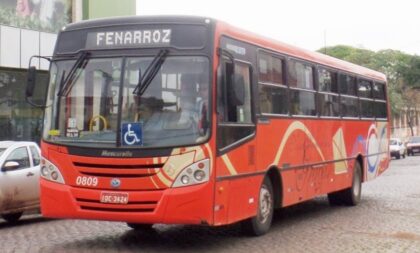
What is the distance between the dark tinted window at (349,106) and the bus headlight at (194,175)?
636cm

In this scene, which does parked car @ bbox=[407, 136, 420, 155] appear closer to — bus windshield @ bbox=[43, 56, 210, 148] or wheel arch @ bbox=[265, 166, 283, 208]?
wheel arch @ bbox=[265, 166, 283, 208]

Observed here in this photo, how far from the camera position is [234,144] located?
9.20 meters

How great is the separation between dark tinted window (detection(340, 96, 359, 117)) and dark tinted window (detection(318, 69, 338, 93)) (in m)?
0.49

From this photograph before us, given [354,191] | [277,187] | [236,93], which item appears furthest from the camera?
[354,191]

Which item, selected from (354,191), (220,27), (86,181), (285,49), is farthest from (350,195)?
(86,181)

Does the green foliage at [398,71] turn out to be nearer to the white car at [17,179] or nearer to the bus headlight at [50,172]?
the white car at [17,179]

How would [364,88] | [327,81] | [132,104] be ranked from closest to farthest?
[132,104] → [327,81] → [364,88]

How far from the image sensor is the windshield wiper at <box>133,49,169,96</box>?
8.67 m

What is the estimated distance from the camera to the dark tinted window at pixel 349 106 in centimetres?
1431

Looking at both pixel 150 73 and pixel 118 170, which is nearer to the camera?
pixel 118 170

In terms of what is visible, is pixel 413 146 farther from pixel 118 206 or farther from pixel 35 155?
pixel 118 206

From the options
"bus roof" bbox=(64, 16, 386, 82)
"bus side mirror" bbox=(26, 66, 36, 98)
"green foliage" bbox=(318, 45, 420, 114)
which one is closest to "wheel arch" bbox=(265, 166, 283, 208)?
"bus roof" bbox=(64, 16, 386, 82)

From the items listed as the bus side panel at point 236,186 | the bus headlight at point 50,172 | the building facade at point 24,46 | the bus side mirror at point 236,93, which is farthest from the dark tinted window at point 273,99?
the building facade at point 24,46

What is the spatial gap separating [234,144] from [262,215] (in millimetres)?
1618
